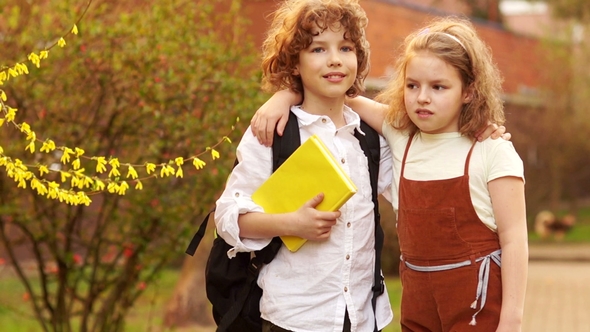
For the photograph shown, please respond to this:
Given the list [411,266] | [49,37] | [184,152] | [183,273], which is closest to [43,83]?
[49,37]

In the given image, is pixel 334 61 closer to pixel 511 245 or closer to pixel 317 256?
pixel 317 256

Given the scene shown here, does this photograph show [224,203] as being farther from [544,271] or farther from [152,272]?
[544,271]

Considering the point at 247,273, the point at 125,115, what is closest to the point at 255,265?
the point at 247,273

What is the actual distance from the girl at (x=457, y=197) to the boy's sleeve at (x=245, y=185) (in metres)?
0.45

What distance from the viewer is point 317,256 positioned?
9.50 ft

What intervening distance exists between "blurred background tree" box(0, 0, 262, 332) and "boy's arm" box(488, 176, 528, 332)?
2.40 meters

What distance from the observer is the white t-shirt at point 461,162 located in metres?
2.76

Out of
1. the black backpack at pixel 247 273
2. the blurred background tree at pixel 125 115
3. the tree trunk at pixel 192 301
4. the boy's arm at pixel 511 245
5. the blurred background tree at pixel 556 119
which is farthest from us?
the blurred background tree at pixel 556 119

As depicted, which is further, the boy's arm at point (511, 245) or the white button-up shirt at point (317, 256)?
the white button-up shirt at point (317, 256)

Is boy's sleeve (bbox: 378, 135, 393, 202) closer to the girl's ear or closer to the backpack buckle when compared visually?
the girl's ear

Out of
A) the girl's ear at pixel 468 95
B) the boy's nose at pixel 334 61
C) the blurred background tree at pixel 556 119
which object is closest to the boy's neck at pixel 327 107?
the boy's nose at pixel 334 61

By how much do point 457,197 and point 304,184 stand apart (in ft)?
1.55

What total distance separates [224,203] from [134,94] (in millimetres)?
2259

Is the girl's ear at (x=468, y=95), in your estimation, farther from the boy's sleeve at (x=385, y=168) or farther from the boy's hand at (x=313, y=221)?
the boy's hand at (x=313, y=221)
